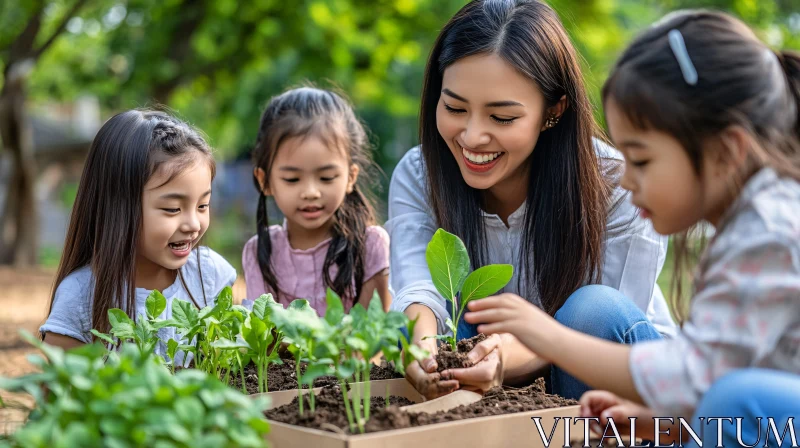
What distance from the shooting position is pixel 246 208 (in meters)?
21.6

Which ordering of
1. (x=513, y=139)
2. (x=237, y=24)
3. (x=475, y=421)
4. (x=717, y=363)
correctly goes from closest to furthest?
(x=717, y=363)
(x=475, y=421)
(x=513, y=139)
(x=237, y=24)

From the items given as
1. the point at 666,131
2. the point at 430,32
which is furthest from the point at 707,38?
the point at 430,32

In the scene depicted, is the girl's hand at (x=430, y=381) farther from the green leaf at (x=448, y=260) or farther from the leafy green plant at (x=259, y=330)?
the leafy green plant at (x=259, y=330)

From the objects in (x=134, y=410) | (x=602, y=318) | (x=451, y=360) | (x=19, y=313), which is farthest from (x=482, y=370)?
(x=19, y=313)

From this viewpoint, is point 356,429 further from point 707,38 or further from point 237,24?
point 237,24

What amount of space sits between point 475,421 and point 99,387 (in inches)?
28.0

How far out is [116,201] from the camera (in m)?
2.36

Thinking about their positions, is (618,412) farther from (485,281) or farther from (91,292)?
(91,292)

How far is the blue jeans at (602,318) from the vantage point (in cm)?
211

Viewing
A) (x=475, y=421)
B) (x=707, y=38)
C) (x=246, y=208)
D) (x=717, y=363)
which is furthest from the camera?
(x=246, y=208)

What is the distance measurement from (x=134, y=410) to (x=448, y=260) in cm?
91

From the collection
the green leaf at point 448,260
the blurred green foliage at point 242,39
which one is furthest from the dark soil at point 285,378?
the blurred green foliage at point 242,39

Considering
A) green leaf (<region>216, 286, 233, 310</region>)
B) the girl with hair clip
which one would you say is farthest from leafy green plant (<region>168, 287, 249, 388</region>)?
the girl with hair clip

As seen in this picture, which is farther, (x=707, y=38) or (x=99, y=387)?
(x=707, y=38)
